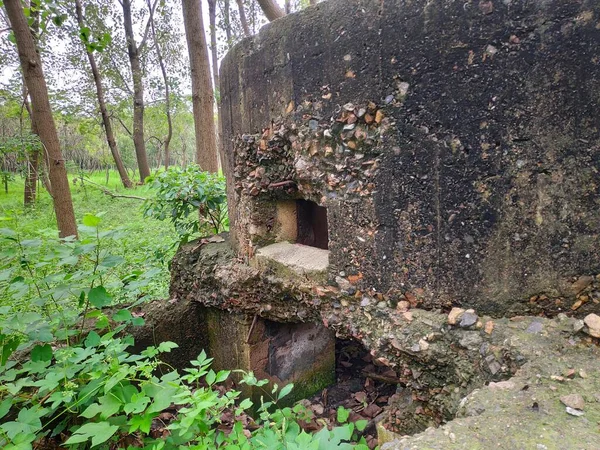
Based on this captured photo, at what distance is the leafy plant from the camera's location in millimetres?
3979

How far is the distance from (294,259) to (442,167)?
1267 mm

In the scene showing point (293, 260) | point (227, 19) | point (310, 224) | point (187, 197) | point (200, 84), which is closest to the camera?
point (293, 260)

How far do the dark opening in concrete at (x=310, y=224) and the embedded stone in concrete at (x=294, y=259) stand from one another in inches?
9.3

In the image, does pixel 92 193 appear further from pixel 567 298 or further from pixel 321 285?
pixel 567 298

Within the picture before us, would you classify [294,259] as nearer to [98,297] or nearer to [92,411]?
[98,297]

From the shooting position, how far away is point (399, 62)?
188 centimetres

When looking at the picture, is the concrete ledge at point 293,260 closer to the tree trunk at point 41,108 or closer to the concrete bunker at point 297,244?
the concrete bunker at point 297,244

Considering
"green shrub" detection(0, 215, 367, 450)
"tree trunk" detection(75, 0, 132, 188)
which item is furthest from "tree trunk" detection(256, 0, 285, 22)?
"green shrub" detection(0, 215, 367, 450)

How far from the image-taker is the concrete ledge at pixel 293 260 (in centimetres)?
251

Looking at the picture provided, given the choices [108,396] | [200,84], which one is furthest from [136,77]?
[108,396]

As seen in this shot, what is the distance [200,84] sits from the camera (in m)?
6.03

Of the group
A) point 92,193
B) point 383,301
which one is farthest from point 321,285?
point 92,193

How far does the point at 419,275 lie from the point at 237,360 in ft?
6.65

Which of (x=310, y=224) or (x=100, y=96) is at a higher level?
(x=100, y=96)
